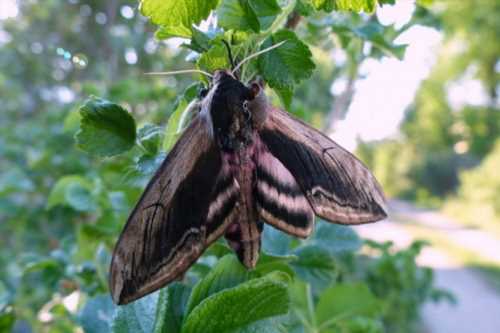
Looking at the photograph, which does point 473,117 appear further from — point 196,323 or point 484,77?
point 196,323

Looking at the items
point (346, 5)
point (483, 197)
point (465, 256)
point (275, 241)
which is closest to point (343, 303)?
point (275, 241)

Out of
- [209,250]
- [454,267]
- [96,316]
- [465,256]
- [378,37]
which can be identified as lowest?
[465,256]

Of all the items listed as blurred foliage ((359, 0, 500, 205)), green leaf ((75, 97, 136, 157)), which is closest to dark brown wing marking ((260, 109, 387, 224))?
green leaf ((75, 97, 136, 157))

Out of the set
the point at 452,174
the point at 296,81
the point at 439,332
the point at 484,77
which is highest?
the point at 296,81

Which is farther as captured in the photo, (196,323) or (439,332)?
(439,332)

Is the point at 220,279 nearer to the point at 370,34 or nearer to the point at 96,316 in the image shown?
the point at 96,316

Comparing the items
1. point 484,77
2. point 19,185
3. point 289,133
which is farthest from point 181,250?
point 484,77
